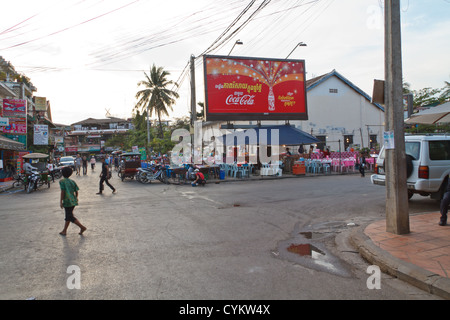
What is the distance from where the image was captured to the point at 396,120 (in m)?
5.68

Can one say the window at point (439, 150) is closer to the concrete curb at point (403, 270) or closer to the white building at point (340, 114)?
the concrete curb at point (403, 270)

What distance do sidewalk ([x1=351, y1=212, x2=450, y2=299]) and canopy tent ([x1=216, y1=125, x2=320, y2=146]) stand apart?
13.4 metres

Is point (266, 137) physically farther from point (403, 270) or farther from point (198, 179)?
point (403, 270)

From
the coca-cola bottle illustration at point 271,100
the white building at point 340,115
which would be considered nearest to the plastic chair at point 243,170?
the coca-cola bottle illustration at point 271,100

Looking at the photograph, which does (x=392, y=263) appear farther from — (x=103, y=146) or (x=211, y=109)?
(x=103, y=146)

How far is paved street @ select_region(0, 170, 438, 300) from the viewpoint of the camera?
3.71 meters

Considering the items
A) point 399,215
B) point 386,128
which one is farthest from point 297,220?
point 386,128

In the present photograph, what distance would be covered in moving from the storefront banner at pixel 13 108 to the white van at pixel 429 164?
2289 centimetres

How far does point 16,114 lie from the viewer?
819 inches

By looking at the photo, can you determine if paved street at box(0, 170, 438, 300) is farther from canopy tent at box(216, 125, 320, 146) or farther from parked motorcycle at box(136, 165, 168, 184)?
canopy tent at box(216, 125, 320, 146)

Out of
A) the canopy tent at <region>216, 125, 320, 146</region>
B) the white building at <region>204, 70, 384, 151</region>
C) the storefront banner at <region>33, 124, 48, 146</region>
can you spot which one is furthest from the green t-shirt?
the storefront banner at <region>33, 124, 48, 146</region>

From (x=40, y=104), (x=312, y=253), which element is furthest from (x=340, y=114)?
(x=40, y=104)

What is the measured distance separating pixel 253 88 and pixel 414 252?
17.8m
